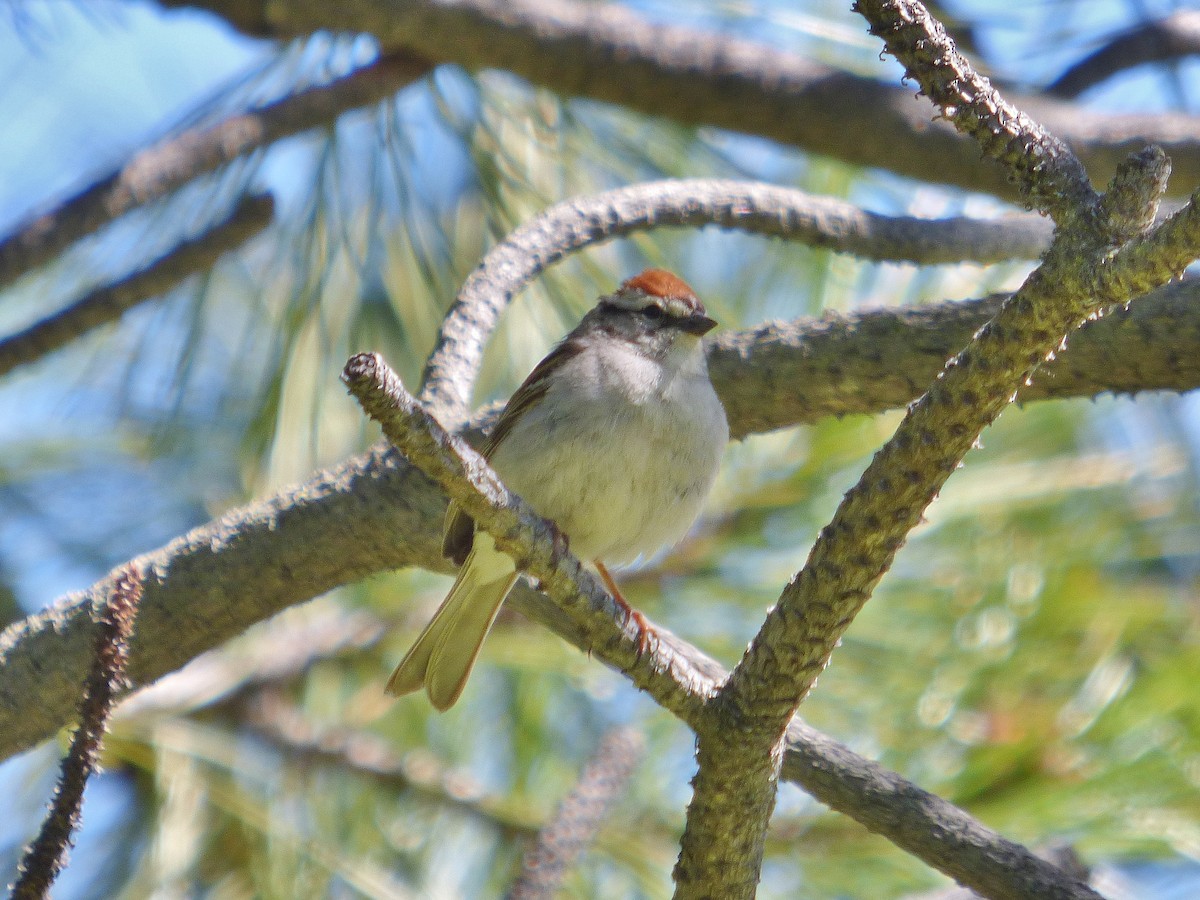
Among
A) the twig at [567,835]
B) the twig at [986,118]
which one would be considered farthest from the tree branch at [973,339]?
the twig at [567,835]

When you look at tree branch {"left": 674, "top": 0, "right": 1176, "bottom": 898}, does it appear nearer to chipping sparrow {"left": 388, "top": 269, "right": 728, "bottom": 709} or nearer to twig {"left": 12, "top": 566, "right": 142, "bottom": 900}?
twig {"left": 12, "top": 566, "right": 142, "bottom": 900}

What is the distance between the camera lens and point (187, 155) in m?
3.32

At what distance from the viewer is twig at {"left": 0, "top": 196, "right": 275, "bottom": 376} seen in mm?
2979

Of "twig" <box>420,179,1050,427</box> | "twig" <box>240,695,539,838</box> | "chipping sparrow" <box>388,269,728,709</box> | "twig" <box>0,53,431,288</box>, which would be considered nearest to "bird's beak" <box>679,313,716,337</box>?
"chipping sparrow" <box>388,269,728,709</box>

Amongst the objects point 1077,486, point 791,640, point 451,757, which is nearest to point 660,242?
point 1077,486

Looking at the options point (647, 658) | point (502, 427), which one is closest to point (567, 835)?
point (647, 658)

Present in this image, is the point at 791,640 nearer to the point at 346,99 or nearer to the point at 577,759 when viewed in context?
the point at 577,759

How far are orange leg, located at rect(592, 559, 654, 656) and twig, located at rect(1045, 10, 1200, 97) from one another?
195 cm

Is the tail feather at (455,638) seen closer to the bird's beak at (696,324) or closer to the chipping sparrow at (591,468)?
the chipping sparrow at (591,468)

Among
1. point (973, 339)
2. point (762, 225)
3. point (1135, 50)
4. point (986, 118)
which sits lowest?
point (973, 339)

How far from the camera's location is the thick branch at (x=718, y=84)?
10.4ft

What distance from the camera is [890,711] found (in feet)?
10.6

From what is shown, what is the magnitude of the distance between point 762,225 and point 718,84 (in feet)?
2.02

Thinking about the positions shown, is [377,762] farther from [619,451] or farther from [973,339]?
[973,339]
